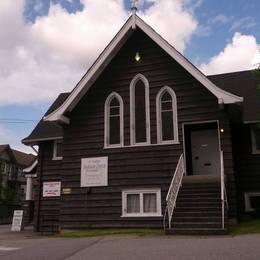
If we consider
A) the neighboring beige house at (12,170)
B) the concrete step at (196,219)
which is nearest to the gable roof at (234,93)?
the concrete step at (196,219)

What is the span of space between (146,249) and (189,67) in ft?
24.5

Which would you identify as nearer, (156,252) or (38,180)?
(156,252)

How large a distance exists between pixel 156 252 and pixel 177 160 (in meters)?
6.04

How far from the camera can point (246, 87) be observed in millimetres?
19203

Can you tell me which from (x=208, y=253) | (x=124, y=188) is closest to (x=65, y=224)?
(x=124, y=188)

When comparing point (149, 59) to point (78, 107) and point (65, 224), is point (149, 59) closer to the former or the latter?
point (78, 107)

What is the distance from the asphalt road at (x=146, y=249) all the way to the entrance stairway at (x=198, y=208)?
2.23 feet

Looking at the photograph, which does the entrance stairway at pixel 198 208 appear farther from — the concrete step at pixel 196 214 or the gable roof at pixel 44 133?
the gable roof at pixel 44 133

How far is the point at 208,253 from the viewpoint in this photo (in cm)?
809

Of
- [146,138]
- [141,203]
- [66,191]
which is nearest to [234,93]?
[146,138]

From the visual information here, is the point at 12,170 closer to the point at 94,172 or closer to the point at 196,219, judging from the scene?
the point at 94,172

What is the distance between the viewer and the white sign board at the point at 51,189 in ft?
64.1

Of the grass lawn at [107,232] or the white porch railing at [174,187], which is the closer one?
the white porch railing at [174,187]

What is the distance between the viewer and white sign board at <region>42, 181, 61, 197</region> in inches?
770
